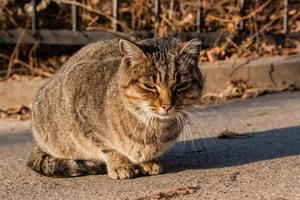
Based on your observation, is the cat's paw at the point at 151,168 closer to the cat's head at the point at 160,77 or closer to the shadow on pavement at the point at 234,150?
the shadow on pavement at the point at 234,150

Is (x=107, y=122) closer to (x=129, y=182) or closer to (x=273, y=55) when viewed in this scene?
(x=129, y=182)

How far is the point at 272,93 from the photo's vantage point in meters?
6.90

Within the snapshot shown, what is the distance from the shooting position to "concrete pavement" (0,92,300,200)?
402cm

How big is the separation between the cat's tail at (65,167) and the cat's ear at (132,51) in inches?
28.9

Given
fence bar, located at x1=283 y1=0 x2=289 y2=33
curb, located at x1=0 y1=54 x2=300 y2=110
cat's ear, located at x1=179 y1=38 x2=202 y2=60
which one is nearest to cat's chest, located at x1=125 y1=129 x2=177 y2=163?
→ cat's ear, located at x1=179 y1=38 x2=202 y2=60

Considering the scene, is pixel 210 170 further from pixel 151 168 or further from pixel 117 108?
pixel 117 108

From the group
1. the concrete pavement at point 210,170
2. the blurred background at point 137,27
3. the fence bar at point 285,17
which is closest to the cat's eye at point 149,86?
the concrete pavement at point 210,170

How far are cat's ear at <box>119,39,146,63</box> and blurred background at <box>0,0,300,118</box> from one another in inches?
117

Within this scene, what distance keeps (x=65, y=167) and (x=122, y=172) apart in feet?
1.28

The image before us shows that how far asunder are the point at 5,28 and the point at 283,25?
113 inches

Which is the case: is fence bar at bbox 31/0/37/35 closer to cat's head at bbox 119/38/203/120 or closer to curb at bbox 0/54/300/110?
curb at bbox 0/54/300/110

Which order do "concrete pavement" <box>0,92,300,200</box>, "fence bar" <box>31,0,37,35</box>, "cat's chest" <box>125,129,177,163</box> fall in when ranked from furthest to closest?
"fence bar" <box>31,0,37,35</box>, "cat's chest" <box>125,129,177,163</box>, "concrete pavement" <box>0,92,300,200</box>

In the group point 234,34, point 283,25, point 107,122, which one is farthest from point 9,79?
point 107,122

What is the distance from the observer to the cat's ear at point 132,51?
423 cm
